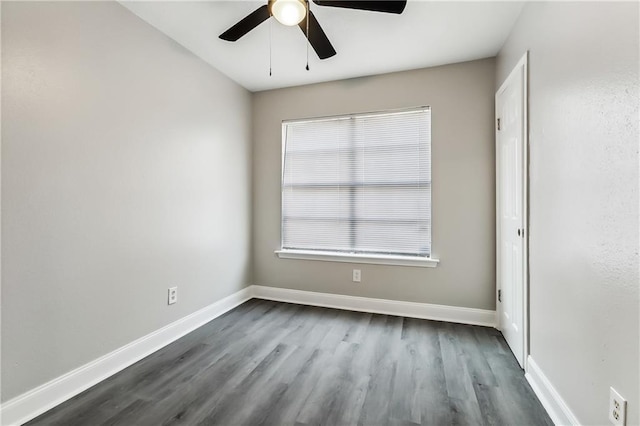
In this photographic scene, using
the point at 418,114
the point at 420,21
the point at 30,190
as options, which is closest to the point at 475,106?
the point at 418,114

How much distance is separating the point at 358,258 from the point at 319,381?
1.44 meters

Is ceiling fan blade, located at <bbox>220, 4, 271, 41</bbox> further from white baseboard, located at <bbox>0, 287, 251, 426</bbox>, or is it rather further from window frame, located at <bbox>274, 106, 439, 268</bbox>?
white baseboard, located at <bbox>0, 287, 251, 426</bbox>

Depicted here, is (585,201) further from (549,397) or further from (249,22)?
(249,22)

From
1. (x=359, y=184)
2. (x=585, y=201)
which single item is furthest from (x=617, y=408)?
(x=359, y=184)

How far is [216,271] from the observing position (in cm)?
293

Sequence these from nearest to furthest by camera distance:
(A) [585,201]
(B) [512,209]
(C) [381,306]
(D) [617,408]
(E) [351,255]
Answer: (D) [617,408], (A) [585,201], (B) [512,209], (C) [381,306], (E) [351,255]

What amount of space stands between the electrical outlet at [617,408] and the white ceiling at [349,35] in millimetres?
2275

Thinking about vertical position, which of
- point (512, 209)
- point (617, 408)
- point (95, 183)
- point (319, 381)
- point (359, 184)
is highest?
point (359, 184)

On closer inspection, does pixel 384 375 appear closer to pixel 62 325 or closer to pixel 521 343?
pixel 521 343

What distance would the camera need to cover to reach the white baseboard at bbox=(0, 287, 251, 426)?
1.48 metres

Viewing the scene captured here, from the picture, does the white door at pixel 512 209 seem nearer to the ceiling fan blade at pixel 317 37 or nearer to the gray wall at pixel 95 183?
the ceiling fan blade at pixel 317 37

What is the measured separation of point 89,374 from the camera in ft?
5.90

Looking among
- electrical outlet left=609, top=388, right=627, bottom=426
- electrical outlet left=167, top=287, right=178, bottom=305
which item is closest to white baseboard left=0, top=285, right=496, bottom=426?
electrical outlet left=167, top=287, right=178, bottom=305

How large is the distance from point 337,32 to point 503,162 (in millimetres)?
1742
